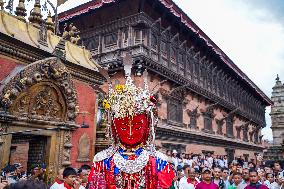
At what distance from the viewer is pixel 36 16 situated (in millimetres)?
10938

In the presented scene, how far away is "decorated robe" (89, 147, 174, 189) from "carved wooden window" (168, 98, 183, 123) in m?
13.8

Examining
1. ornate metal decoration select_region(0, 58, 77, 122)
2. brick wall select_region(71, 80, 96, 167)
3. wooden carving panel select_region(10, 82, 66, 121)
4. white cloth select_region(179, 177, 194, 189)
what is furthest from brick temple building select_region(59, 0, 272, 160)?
white cloth select_region(179, 177, 194, 189)

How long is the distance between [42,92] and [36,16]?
3215 mm

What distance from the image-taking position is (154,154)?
5.46 metres

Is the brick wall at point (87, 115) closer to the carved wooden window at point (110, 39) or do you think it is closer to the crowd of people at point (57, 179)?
the crowd of people at point (57, 179)

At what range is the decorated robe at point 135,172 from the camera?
5.31m

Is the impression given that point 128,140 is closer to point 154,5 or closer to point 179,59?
point 154,5

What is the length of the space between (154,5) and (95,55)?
4.67m

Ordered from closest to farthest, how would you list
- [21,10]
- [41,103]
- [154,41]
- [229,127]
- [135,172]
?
[135,172] < [41,103] < [21,10] < [154,41] < [229,127]

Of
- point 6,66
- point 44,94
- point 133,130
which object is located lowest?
point 133,130

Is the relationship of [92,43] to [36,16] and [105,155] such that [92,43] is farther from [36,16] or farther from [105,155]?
[105,155]

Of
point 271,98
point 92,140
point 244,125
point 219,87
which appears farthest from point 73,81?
point 271,98

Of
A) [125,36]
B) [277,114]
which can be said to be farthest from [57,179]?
[277,114]

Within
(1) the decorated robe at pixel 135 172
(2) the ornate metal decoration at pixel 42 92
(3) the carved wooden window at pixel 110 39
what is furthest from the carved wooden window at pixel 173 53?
(1) the decorated robe at pixel 135 172
